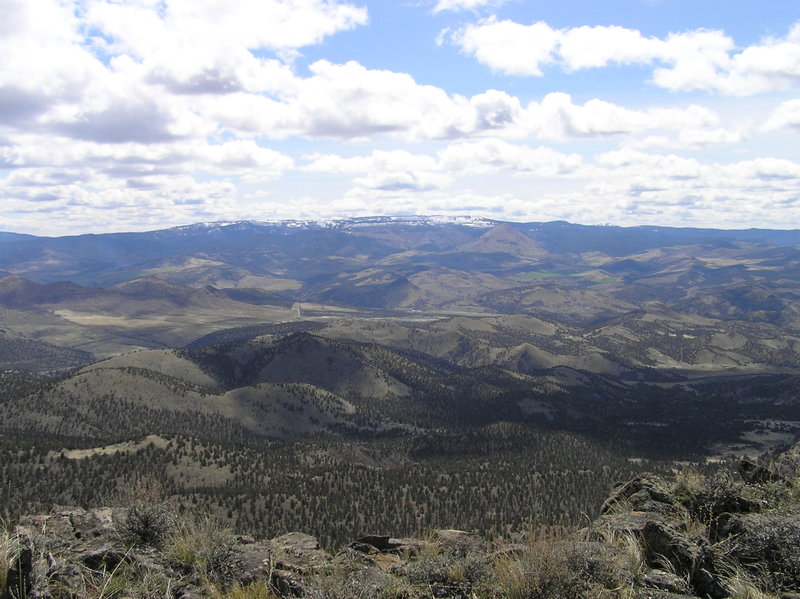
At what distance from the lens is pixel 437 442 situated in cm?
19625

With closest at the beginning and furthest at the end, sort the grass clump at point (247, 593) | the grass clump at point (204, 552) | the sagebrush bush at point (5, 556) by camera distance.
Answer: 1. the sagebrush bush at point (5, 556)
2. the grass clump at point (247, 593)
3. the grass clump at point (204, 552)

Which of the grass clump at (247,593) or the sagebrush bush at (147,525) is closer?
the grass clump at (247,593)

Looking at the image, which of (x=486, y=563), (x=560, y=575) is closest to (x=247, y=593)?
(x=486, y=563)

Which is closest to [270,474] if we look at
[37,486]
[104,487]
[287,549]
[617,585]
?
[104,487]

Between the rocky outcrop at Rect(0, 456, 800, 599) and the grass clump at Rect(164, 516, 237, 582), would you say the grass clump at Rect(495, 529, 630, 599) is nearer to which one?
the rocky outcrop at Rect(0, 456, 800, 599)

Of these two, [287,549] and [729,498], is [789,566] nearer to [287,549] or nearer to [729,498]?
[729,498]

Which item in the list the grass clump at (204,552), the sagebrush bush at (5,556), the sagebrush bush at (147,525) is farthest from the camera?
the sagebrush bush at (147,525)

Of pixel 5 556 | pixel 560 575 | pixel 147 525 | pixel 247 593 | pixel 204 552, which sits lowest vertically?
pixel 147 525

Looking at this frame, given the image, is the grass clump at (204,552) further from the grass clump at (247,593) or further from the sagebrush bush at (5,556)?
the sagebrush bush at (5,556)

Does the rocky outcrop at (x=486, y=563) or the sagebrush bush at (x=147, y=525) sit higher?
the rocky outcrop at (x=486, y=563)

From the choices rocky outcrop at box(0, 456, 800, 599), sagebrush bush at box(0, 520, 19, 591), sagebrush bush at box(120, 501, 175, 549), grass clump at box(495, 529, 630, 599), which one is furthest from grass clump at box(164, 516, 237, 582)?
grass clump at box(495, 529, 630, 599)

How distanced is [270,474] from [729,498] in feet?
421

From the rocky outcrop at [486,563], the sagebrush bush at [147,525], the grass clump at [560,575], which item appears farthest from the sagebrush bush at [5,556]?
the grass clump at [560,575]

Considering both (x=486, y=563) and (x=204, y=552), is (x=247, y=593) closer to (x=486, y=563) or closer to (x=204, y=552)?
(x=204, y=552)
